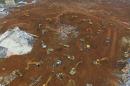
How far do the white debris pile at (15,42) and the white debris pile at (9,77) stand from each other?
0.94 m

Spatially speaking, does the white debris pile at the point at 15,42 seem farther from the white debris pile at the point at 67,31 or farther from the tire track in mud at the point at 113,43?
the tire track in mud at the point at 113,43

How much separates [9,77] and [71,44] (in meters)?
2.52

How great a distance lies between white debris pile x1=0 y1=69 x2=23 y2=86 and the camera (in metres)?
8.54

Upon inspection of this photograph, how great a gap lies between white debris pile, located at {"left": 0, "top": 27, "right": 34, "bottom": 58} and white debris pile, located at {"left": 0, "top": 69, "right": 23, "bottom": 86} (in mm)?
943

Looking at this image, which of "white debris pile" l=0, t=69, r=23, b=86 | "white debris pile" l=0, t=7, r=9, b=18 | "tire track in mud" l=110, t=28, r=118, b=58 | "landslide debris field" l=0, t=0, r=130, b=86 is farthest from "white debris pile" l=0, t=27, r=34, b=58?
"tire track in mud" l=110, t=28, r=118, b=58

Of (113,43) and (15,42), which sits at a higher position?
(15,42)

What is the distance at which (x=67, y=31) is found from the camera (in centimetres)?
1062

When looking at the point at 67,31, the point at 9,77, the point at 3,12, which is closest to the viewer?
the point at 9,77

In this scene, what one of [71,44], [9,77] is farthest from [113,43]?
[9,77]

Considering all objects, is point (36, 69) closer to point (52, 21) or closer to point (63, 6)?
point (52, 21)

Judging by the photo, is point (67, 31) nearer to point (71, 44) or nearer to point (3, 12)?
point (71, 44)

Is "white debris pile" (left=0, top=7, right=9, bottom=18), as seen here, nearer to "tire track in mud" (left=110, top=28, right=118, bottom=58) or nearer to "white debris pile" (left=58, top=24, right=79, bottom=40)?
"white debris pile" (left=58, top=24, right=79, bottom=40)

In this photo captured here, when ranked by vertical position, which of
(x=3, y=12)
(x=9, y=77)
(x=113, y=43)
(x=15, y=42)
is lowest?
(x=9, y=77)

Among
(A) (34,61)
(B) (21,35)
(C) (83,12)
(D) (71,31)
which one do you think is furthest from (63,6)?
(A) (34,61)
